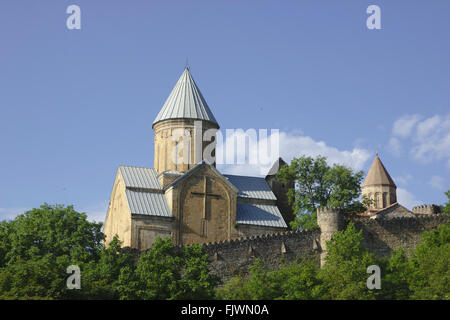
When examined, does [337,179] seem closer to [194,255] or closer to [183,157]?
[183,157]

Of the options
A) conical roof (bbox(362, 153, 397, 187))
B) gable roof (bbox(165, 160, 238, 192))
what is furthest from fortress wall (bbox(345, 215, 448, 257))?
conical roof (bbox(362, 153, 397, 187))

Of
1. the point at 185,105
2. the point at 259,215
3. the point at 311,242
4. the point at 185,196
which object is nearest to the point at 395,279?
the point at 311,242

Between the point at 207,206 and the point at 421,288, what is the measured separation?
42.6ft

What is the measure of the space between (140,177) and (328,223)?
11070 mm

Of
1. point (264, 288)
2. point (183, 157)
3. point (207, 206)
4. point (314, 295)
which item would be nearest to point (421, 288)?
point (314, 295)

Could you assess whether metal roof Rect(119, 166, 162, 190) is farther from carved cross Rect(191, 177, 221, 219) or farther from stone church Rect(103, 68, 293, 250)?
carved cross Rect(191, 177, 221, 219)

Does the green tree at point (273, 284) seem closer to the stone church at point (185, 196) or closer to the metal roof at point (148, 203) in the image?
the stone church at point (185, 196)

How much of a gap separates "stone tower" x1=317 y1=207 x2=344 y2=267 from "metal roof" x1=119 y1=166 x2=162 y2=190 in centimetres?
937

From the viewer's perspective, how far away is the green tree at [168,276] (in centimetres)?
3319

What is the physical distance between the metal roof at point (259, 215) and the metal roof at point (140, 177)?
15.3ft

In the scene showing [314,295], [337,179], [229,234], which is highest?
[337,179]

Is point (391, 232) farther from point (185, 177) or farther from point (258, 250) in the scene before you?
point (185, 177)

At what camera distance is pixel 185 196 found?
4362cm

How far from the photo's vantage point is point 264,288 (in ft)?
110
